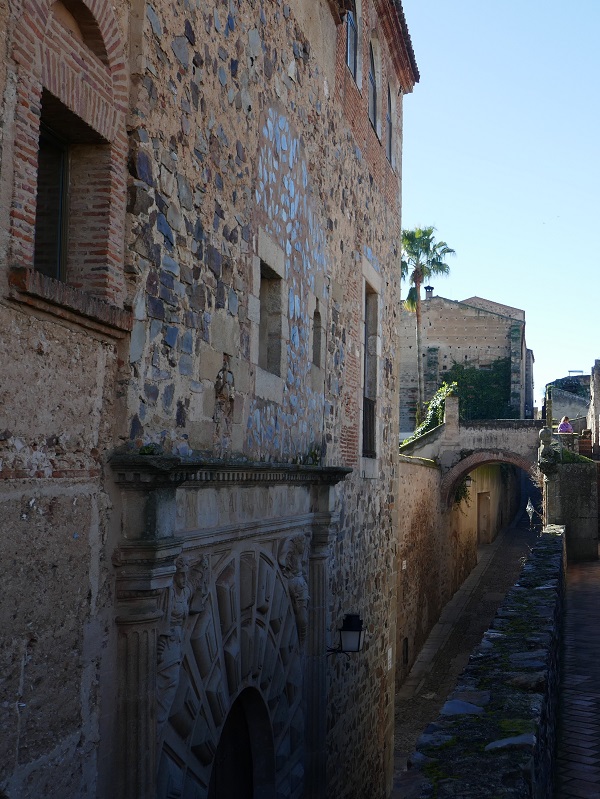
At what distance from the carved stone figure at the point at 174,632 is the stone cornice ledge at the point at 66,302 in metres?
1.38

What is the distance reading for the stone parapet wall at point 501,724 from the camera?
3.54m

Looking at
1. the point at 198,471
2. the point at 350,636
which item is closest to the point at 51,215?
the point at 198,471

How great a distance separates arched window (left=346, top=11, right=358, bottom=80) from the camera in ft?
29.6

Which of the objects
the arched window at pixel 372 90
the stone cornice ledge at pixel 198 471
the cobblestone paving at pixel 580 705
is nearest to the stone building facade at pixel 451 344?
the arched window at pixel 372 90

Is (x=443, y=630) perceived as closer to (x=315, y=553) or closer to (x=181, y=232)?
(x=315, y=553)

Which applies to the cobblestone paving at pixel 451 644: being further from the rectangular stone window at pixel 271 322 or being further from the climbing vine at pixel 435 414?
the climbing vine at pixel 435 414

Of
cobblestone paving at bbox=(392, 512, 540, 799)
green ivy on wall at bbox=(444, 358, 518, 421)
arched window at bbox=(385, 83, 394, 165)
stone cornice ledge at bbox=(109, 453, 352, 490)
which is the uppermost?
arched window at bbox=(385, 83, 394, 165)

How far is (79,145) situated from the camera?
156 inches

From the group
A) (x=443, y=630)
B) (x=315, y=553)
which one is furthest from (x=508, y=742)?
(x=443, y=630)

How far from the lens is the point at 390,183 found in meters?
11.3

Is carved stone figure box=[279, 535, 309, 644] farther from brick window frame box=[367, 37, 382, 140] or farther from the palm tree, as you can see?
the palm tree

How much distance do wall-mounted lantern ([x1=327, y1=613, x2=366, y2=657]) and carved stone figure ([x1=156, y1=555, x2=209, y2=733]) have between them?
10.7 feet

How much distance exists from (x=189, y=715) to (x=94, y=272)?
2.46 m

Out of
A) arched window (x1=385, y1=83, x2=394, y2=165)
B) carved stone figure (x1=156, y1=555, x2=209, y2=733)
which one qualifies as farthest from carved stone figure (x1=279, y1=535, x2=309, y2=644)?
arched window (x1=385, y1=83, x2=394, y2=165)
